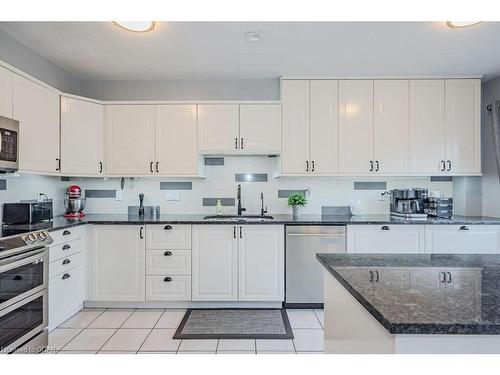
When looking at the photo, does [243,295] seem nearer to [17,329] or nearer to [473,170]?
[17,329]

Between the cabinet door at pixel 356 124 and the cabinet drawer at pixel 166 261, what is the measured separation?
1.84 meters

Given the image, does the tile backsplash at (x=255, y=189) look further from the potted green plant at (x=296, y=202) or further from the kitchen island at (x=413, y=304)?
the kitchen island at (x=413, y=304)

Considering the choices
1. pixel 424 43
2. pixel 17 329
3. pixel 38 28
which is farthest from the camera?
pixel 424 43

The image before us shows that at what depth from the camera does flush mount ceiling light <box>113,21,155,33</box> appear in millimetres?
2199

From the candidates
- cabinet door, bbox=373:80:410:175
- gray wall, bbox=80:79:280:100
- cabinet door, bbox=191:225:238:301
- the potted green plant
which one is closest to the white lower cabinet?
cabinet door, bbox=191:225:238:301

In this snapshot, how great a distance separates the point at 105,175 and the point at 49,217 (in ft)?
2.18

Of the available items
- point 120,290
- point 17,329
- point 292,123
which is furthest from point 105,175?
point 292,123

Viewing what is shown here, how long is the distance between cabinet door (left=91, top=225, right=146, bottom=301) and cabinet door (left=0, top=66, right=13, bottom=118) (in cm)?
122

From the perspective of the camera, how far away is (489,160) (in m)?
3.45

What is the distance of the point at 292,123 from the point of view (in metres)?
3.37

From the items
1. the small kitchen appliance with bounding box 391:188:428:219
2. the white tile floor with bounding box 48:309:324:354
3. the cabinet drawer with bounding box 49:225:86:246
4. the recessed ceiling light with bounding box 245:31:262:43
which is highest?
the recessed ceiling light with bounding box 245:31:262:43

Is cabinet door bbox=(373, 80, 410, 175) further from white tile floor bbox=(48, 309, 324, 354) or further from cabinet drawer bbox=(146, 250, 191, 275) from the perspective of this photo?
cabinet drawer bbox=(146, 250, 191, 275)

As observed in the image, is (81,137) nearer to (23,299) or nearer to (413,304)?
(23,299)

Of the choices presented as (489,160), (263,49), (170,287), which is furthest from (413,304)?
(489,160)
